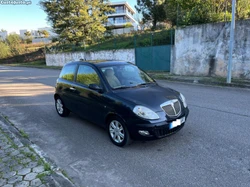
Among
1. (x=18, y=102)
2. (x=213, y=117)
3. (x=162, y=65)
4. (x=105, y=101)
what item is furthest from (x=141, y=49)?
(x=105, y=101)

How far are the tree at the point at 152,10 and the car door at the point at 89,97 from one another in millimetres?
25060

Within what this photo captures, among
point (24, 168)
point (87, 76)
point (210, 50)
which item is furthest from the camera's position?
point (210, 50)

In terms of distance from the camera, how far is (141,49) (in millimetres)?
15586

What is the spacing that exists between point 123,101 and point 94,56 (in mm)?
18571

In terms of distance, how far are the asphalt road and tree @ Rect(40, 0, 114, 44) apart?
1016 inches

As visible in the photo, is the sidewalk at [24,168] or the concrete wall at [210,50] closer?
the sidewalk at [24,168]

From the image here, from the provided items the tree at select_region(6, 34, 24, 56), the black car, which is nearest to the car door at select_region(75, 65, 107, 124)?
the black car

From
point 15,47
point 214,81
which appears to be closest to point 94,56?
point 214,81

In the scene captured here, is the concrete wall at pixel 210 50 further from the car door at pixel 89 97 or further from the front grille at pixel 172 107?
the car door at pixel 89 97

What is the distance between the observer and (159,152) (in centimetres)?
365

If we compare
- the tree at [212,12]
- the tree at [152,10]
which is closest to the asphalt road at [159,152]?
the tree at [212,12]

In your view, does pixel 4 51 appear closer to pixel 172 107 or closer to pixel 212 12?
pixel 212 12

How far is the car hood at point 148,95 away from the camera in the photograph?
3623 millimetres

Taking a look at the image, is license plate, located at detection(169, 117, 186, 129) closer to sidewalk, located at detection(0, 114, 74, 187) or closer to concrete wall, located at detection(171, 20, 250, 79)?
sidewalk, located at detection(0, 114, 74, 187)
